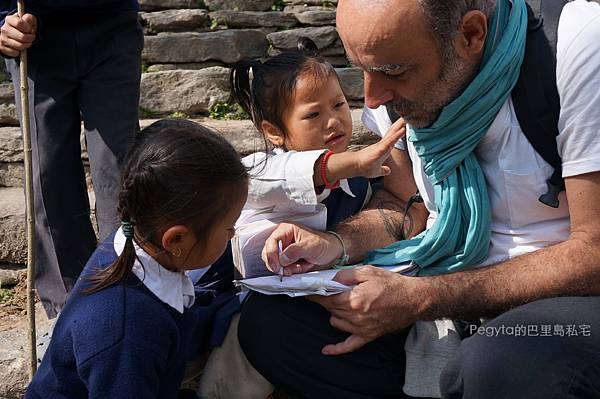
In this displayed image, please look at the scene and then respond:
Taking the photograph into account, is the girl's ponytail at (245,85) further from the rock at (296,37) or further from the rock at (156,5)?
the rock at (156,5)

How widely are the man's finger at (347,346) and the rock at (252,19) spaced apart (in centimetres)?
364

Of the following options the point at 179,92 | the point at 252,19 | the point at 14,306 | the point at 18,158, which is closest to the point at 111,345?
the point at 14,306

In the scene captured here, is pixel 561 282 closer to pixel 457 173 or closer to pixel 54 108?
pixel 457 173

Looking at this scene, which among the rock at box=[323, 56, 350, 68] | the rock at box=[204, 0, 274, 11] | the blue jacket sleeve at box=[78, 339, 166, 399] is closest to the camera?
the blue jacket sleeve at box=[78, 339, 166, 399]

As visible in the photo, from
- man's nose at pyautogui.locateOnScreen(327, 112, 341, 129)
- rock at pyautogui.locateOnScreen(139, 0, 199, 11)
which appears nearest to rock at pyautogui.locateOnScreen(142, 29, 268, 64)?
rock at pyautogui.locateOnScreen(139, 0, 199, 11)

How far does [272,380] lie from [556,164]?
104 centimetres

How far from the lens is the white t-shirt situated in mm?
2043

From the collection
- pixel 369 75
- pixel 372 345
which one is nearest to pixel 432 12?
pixel 369 75

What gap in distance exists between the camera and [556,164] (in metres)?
2.15

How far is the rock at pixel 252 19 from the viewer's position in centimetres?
556

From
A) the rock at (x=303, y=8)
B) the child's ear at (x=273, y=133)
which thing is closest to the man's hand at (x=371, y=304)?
the child's ear at (x=273, y=133)

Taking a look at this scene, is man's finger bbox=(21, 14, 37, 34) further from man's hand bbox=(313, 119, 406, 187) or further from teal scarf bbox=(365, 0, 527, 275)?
teal scarf bbox=(365, 0, 527, 275)

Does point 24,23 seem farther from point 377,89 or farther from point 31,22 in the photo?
point 377,89

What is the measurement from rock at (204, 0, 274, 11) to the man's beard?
12.2 ft
